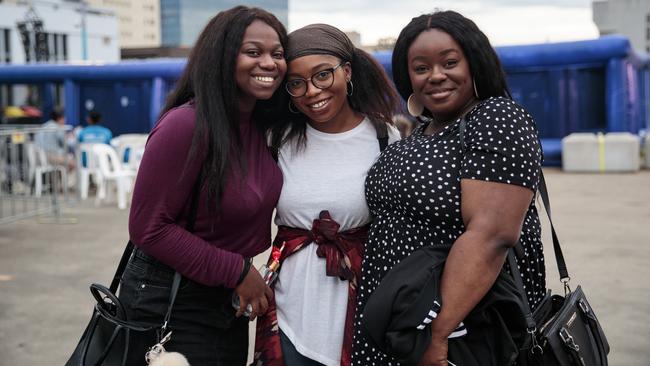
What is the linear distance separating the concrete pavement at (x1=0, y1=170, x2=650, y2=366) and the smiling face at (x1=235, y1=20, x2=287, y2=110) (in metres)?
3.20

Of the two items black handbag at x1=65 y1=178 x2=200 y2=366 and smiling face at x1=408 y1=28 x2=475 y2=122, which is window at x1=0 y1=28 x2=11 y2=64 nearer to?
black handbag at x1=65 y1=178 x2=200 y2=366

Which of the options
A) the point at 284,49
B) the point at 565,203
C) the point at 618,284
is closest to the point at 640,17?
the point at 565,203

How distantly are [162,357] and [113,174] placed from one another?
34.4 ft

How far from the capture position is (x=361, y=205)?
2.65 metres

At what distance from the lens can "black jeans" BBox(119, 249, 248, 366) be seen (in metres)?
2.47

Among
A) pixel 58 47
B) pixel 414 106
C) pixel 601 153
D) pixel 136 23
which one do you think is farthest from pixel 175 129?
pixel 136 23

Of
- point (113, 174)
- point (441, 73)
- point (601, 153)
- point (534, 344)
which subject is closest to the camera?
point (534, 344)

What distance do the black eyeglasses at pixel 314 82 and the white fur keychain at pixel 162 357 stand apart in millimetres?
939

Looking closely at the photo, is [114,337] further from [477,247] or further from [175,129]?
[477,247]

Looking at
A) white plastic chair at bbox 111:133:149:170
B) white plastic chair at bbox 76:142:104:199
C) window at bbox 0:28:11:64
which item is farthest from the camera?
window at bbox 0:28:11:64

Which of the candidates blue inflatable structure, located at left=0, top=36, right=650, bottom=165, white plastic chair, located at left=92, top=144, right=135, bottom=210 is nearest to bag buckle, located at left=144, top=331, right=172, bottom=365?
white plastic chair, located at left=92, top=144, right=135, bottom=210

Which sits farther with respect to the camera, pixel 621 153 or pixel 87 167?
pixel 621 153

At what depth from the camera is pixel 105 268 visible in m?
7.64

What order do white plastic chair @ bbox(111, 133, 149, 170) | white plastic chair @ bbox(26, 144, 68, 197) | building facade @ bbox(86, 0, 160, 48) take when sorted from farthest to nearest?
building facade @ bbox(86, 0, 160, 48), white plastic chair @ bbox(111, 133, 149, 170), white plastic chair @ bbox(26, 144, 68, 197)
